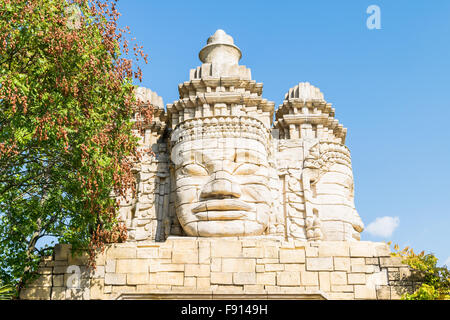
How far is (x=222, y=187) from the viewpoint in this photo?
13.8 metres

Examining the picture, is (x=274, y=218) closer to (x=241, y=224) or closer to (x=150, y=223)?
(x=241, y=224)

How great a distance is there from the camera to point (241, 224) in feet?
44.9

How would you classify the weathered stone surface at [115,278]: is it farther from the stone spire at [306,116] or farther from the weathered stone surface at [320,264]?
the stone spire at [306,116]

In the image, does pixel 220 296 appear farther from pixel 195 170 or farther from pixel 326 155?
pixel 326 155

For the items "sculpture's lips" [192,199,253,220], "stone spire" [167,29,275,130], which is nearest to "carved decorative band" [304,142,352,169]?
"stone spire" [167,29,275,130]

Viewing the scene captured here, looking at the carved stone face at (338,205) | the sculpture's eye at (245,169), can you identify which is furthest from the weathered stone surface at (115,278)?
the carved stone face at (338,205)

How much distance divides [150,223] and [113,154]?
3.78 m

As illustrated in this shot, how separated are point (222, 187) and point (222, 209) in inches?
23.6

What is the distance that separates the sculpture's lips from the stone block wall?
101 cm

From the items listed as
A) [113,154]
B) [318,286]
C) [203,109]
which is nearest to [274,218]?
[318,286]

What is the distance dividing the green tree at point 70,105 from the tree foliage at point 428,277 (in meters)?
7.15

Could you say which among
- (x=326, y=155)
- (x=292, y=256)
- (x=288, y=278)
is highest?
(x=326, y=155)

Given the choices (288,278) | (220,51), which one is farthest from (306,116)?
(288,278)

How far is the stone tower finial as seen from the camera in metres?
17.4
